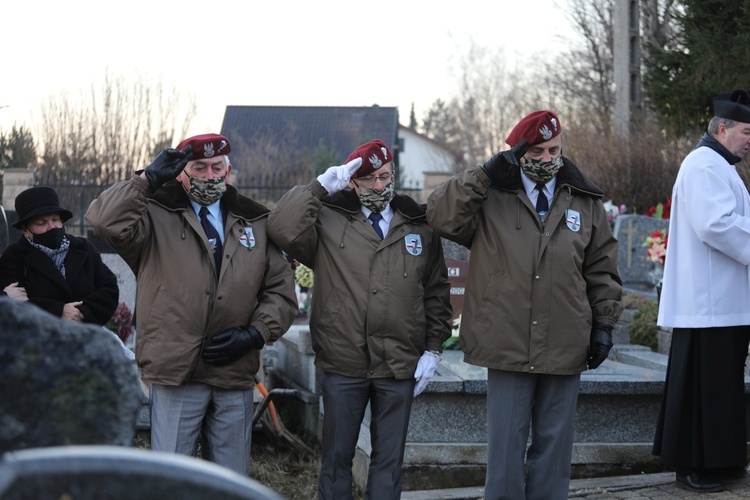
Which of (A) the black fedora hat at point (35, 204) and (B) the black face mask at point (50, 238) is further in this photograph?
(B) the black face mask at point (50, 238)

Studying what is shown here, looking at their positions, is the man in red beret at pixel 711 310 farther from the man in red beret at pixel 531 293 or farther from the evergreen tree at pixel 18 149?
the evergreen tree at pixel 18 149

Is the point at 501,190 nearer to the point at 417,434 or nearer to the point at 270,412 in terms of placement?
the point at 417,434

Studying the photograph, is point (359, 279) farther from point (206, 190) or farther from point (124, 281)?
point (124, 281)

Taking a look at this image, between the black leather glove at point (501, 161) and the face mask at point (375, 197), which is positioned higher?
the black leather glove at point (501, 161)

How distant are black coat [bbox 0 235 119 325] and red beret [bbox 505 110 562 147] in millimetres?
2370

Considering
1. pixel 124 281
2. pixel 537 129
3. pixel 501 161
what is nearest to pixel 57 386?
pixel 501 161

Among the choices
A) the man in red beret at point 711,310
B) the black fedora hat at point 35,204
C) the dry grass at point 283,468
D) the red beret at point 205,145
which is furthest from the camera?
the dry grass at point 283,468

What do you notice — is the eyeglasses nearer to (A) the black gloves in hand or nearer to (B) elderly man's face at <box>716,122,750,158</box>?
(A) the black gloves in hand

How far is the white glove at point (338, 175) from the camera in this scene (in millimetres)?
4590

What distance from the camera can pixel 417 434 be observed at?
6.04 meters

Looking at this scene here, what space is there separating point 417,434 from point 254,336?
2117 millimetres

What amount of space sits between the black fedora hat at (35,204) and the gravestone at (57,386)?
3.09 metres

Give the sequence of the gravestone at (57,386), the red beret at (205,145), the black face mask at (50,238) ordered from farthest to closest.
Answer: the black face mask at (50,238), the red beret at (205,145), the gravestone at (57,386)

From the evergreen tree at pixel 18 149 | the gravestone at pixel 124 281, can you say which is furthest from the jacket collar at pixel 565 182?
the evergreen tree at pixel 18 149
